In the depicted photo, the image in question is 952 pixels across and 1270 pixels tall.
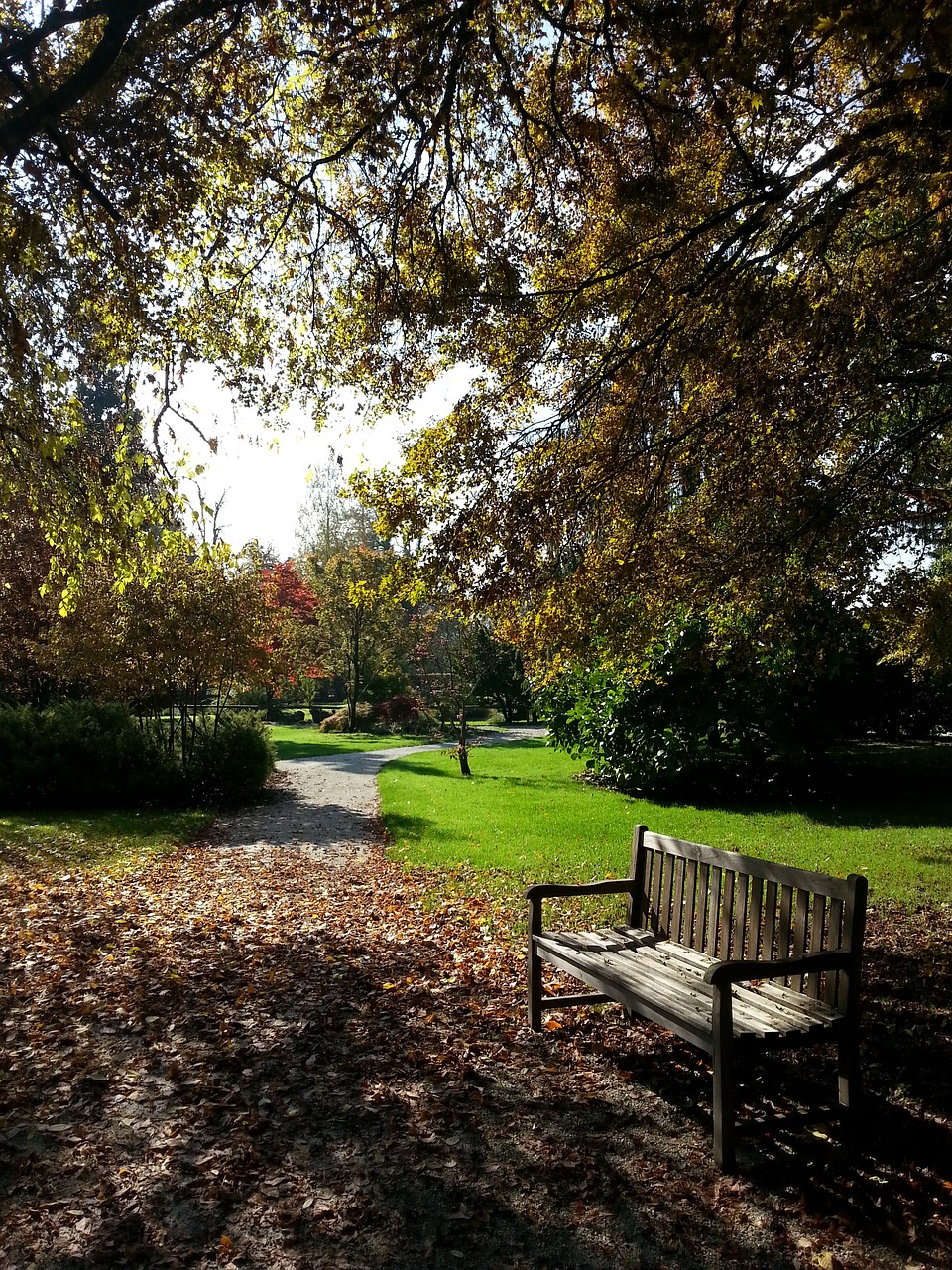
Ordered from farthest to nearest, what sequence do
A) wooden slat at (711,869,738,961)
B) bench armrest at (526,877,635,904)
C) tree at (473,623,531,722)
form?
tree at (473,623,531,722), bench armrest at (526,877,635,904), wooden slat at (711,869,738,961)

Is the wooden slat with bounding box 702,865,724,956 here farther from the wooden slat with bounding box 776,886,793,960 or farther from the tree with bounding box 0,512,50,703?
the tree with bounding box 0,512,50,703

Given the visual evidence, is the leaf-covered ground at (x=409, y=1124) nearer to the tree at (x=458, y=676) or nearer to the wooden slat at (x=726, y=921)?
the wooden slat at (x=726, y=921)

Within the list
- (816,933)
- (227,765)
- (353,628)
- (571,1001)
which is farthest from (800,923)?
(353,628)

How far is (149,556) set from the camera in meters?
10.0

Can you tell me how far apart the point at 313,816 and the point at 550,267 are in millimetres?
9673

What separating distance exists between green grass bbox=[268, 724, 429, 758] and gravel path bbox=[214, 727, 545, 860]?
389 cm

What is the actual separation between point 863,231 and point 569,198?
244 cm

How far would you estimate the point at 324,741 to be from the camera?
29.9 metres

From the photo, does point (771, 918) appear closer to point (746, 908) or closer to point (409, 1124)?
point (746, 908)

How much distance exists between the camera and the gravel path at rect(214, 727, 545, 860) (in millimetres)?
11234

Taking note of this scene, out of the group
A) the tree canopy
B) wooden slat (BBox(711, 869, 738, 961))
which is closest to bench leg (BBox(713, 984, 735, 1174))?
wooden slat (BBox(711, 869, 738, 961))

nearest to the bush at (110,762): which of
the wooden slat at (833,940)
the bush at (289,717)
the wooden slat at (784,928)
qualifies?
the wooden slat at (784,928)

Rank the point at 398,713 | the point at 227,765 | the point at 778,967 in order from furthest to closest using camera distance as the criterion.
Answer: the point at 398,713
the point at 227,765
the point at 778,967

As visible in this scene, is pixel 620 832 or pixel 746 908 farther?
pixel 620 832
